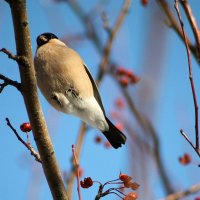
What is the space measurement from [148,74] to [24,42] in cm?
54

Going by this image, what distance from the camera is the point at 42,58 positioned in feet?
9.87

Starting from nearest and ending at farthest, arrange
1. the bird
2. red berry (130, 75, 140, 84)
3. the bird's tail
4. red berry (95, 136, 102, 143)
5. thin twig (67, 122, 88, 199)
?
thin twig (67, 122, 88, 199)
the bird
the bird's tail
red berry (130, 75, 140, 84)
red berry (95, 136, 102, 143)

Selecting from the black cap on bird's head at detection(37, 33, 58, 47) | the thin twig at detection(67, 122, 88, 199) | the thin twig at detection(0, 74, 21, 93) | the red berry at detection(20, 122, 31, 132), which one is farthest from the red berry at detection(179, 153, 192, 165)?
the black cap on bird's head at detection(37, 33, 58, 47)

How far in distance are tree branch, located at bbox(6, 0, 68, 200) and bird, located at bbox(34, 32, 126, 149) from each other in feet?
3.86

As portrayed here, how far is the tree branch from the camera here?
1.57 m

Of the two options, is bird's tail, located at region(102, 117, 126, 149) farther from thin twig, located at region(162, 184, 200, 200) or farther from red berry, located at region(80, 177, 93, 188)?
red berry, located at region(80, 177, 93, 188)

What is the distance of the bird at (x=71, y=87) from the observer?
2.87m

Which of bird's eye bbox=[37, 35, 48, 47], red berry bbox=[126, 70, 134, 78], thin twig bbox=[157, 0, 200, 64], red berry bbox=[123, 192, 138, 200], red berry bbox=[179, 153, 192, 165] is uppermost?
bird's eye bbox=[37, 35, 48, 47]

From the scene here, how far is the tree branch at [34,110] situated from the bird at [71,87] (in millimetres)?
1175

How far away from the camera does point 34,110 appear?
1.67 meters

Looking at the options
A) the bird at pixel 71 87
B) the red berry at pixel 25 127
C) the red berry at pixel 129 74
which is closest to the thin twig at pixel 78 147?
the bird at pixel 71 87

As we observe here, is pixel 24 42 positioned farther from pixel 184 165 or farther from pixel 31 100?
pixel 184 165

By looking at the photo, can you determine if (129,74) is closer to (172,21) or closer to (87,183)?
(172,21)

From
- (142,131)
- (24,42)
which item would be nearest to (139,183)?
(142,131)
